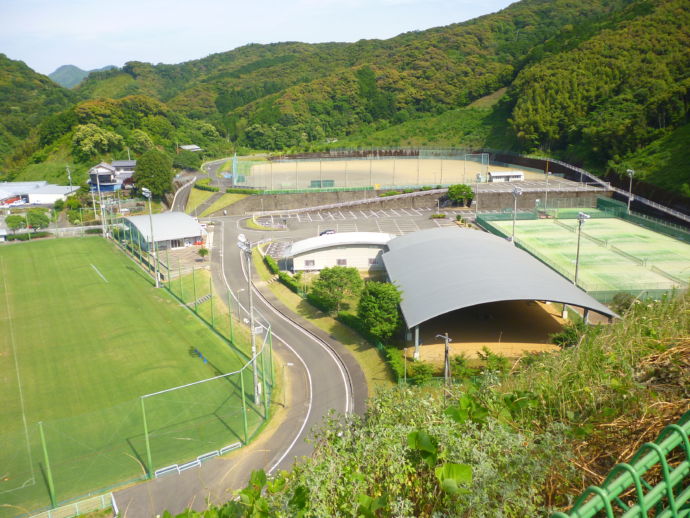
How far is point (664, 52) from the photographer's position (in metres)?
67.3

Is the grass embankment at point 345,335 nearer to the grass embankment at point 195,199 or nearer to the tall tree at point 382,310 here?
the tall tree at point 382,310

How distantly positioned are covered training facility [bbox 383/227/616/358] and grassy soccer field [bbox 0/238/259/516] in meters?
8.07

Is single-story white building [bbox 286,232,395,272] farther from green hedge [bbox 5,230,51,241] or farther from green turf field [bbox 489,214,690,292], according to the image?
green hedge [bbox 5,230,51,241]

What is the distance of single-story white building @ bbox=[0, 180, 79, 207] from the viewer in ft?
186

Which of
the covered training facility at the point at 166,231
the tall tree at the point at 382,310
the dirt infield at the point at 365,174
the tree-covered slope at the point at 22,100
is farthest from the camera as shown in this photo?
the tree-covered slope at the point at 22,100

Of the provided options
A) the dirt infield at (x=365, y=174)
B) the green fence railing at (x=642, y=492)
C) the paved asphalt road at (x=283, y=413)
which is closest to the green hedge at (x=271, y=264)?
the paved asphalt road at (x=283, y=413)

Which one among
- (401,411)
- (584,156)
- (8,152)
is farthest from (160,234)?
(8,152)

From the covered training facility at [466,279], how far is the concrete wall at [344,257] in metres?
3.32

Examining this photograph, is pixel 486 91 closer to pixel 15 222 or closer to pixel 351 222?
pixel 351 222

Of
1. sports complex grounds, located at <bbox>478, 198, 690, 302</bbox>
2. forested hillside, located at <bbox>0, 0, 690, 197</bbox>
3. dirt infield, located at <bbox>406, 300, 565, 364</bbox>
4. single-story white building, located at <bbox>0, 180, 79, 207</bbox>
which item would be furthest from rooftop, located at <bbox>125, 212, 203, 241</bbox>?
forested hillside, located at <bbox>0, 0, 690, 197</bbox>

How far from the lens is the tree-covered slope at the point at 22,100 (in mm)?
89500

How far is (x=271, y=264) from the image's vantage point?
34062mm

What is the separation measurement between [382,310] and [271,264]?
1355cm

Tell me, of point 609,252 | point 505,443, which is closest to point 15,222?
point 609,252
